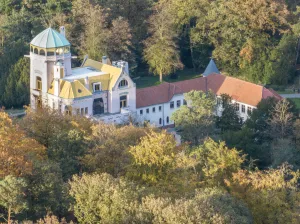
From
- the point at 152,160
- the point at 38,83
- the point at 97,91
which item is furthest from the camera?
the point at 38,83

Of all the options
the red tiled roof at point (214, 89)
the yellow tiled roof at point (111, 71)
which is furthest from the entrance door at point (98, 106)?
the red tiled roof at point (214, 89)

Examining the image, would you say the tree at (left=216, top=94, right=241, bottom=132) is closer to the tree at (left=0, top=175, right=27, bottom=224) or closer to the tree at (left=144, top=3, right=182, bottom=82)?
the tree at (left=144, top=3, right=182, bottom=82)

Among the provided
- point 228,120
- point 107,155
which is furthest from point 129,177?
point 228,120

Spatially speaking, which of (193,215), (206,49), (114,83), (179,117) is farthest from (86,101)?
(193,215)

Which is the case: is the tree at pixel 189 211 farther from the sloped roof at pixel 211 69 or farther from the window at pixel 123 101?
the sloped roof at pixel 211 69

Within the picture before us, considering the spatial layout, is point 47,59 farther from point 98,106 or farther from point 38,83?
point 98,106

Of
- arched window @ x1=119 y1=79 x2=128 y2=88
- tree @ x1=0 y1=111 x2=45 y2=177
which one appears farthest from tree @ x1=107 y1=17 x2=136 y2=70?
tree @ x1=0 y1=111 x2=45 y2=177
